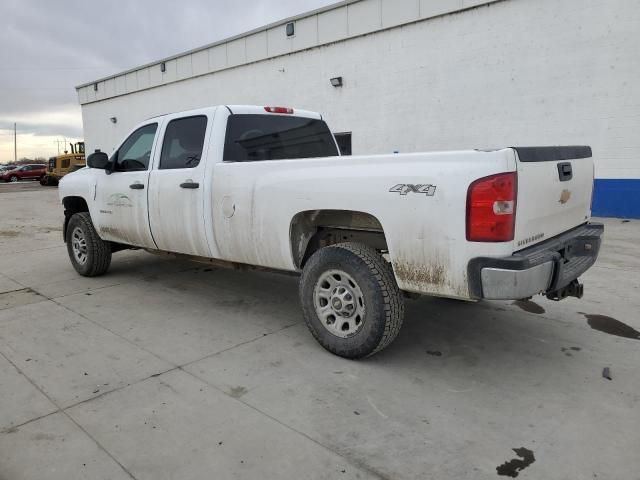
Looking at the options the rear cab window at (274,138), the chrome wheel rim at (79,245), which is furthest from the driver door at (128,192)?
the rear cab window at (274,138)

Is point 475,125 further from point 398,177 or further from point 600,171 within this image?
point 398,177

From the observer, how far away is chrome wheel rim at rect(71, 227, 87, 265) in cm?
611

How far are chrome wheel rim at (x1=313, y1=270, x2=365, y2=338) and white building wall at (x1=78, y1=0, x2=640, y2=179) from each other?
904cm

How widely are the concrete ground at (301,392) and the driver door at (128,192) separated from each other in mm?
756

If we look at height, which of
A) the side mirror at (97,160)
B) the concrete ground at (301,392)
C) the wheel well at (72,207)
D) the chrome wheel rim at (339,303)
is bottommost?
the concrete ground at (301,392)

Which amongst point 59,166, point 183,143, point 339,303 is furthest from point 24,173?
point 339,303

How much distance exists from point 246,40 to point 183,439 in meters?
16.7

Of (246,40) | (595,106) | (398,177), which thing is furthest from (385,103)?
(398,177)

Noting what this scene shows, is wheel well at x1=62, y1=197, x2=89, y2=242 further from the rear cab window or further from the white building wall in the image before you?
the white building wall

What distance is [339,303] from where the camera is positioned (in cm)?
353

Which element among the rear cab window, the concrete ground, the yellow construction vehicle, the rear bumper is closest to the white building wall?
the concrete ground

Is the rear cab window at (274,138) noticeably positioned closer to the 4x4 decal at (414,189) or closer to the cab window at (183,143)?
the cab window at (183,143)

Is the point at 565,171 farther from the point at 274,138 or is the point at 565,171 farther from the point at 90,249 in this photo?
the point at 90,249

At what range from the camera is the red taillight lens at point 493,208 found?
2742mm
